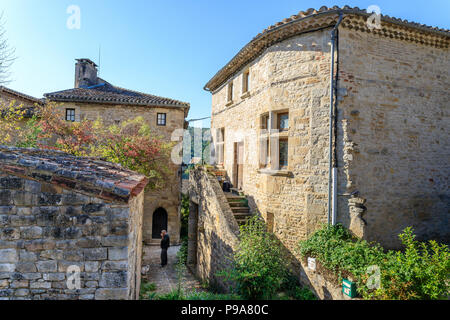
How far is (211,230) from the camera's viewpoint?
1013cm

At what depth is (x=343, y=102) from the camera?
780 cm

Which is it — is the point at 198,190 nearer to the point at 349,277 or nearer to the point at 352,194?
the point at 352,194

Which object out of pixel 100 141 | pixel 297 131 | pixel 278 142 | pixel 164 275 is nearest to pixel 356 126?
pixel 297 131

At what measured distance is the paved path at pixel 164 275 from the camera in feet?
32.3

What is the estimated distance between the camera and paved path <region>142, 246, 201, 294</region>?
986 centimetres

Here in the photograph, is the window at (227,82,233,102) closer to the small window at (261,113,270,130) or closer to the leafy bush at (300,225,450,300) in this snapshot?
the small window at (261,113,270,130)

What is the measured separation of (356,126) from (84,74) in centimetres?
1907

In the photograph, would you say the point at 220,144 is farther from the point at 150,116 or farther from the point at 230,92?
the point at 150,116

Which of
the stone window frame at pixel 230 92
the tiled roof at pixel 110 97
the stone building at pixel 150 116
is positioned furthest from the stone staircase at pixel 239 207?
the tiled roof at pixel 110 97

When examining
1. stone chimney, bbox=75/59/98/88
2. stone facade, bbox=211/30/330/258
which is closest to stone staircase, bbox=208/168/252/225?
stone facade, bbox=211/30/330/258

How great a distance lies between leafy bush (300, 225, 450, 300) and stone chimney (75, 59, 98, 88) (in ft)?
62.9

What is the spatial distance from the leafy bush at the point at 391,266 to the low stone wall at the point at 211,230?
98.4 inches
